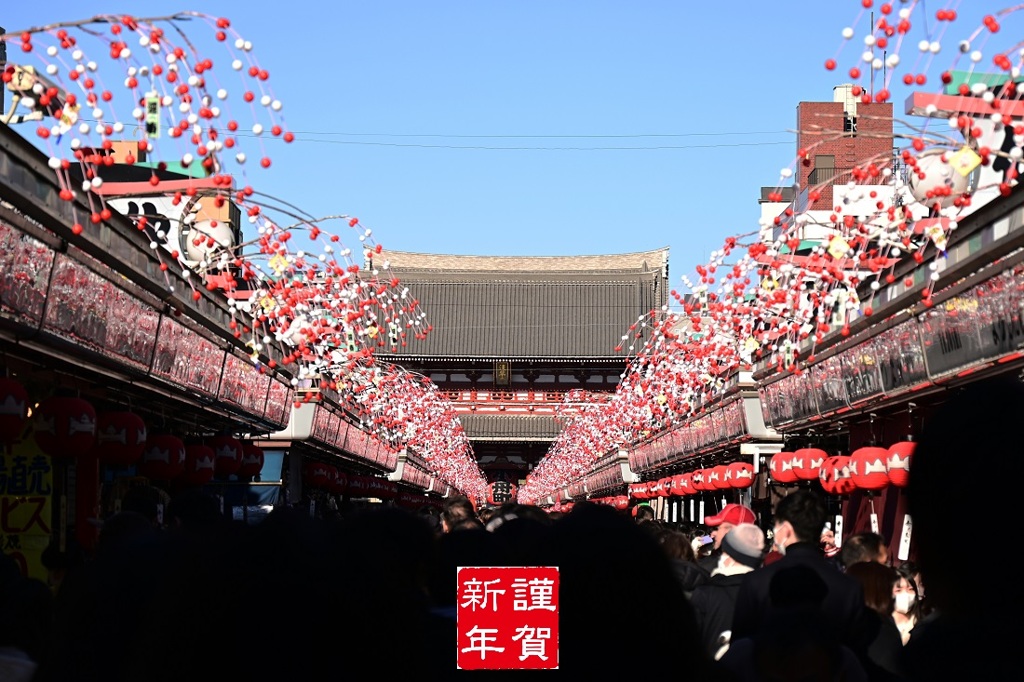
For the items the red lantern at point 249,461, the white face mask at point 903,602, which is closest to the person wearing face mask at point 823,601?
the white face mask at point 903,602

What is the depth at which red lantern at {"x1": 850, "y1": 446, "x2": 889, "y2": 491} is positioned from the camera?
48.1ft

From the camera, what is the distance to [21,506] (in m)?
12.5

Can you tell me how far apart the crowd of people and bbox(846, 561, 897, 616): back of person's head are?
1.53 meters

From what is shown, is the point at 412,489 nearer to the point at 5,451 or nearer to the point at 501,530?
the point at 5,451

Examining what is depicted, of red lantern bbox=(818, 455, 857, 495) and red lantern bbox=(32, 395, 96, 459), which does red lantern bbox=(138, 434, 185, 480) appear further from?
red lantern bbox=(818, 455, 857, 495)

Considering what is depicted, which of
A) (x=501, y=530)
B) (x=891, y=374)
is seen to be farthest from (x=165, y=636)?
(x=891, y=374)

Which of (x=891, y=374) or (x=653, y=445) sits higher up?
(x=653, y=445)

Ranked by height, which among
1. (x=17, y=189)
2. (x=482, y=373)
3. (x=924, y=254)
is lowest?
(x=17, y=189)

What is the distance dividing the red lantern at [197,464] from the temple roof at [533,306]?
45.1 metres

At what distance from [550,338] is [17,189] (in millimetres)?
55127

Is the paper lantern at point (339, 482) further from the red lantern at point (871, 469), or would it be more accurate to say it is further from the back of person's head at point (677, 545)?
the back of person's head at point (677, 545)

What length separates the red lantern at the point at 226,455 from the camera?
18.2m

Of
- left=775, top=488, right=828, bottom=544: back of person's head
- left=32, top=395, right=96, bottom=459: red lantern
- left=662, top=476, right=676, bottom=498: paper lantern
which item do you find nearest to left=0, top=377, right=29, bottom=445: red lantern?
left=32, top=395, right=96, bottom=459: red lantern

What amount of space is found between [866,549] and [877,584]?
3.97 ft
